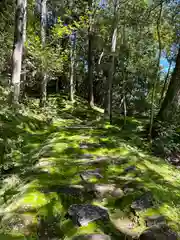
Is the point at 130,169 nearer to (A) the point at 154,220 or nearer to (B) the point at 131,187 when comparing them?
(B) the point at 131,187

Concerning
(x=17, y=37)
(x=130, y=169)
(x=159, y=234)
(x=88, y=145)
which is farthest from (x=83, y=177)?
(x=17, y=37)

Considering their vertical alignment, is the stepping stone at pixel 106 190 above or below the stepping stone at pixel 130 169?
below

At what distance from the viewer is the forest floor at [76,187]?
289cm

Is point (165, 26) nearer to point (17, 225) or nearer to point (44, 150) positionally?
point (44, 150)

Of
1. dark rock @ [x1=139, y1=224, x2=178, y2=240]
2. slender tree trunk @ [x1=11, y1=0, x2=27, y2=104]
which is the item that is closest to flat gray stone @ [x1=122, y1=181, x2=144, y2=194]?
dark rock @ [x1=139, y1=224, x2=178, y2=240]

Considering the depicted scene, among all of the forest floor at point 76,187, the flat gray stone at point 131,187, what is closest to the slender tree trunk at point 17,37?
the forest floor at point 76,187

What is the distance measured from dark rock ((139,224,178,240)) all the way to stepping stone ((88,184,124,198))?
3.11 feet

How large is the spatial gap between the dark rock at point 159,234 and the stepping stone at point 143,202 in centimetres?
49

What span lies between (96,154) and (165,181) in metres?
1.61

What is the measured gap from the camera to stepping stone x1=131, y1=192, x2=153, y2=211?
3318 mm

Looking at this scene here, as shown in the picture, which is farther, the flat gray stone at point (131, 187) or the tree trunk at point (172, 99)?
the tree trunk at point (172, 99)

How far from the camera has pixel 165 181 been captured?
14.9 feet

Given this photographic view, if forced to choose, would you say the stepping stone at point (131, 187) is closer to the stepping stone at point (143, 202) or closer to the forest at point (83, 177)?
the forest at point (83, 177)

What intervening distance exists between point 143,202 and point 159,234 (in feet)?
2.47
